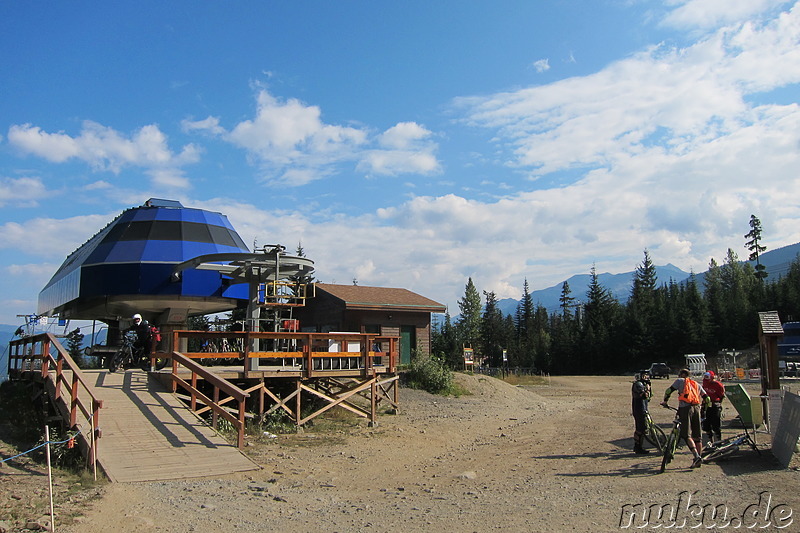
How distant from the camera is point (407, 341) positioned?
32312 mm

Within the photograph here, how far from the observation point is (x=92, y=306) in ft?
70.6

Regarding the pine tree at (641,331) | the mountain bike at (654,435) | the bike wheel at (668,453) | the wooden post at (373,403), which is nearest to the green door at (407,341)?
the wooden post at (373,403)

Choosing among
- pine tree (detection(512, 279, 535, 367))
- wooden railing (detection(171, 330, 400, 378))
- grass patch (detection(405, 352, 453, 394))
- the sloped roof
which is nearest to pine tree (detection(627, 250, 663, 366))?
Answer: pine tree (detection(512, 279, 535, 367))

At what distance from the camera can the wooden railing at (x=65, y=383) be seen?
31.7ft

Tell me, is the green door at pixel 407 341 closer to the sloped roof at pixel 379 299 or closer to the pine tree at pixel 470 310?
the sloped roof at pixel 379 299

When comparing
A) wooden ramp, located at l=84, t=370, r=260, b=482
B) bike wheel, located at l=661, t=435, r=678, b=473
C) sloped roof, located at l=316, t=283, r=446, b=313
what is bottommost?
bike wheel, located at l=661, t=435, r=678, b=473

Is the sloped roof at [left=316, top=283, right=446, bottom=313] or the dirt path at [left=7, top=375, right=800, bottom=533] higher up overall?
the sloped roof at [left=316, top=283, right=446, bottom=313]

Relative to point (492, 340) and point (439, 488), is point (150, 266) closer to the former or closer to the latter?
point (439, 488)

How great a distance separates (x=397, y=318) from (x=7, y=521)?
2561 cm

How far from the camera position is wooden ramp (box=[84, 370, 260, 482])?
935 centimetres

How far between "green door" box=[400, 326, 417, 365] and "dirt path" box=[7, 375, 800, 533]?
51.3ft

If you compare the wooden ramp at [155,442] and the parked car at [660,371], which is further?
the parked car at [660,371]

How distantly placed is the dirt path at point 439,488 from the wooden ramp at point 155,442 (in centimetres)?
50
